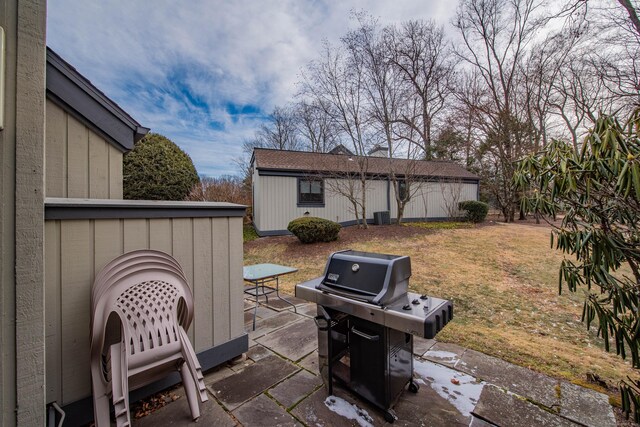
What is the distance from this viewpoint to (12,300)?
97 cm

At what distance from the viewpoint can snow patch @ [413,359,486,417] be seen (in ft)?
6.28

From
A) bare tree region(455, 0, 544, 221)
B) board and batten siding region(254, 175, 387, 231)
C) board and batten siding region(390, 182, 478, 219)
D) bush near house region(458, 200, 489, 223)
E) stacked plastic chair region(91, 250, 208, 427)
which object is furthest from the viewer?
board and batten siding region(390, 182, 478, 219)

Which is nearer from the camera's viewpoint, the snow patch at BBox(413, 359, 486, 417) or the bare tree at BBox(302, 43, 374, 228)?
the snow patch at BBox(413, 359, 486, 417)

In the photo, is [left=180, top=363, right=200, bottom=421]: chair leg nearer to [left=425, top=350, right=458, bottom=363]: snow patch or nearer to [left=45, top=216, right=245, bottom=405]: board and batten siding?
[left=45, top=216, right=245, bottom=405]: board and batten siding

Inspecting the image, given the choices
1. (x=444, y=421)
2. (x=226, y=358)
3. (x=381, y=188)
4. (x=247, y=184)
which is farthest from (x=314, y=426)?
(x=247, y=184)

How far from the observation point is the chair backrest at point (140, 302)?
1526 mm

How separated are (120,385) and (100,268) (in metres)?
0.79

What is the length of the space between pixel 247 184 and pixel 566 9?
46.2ft

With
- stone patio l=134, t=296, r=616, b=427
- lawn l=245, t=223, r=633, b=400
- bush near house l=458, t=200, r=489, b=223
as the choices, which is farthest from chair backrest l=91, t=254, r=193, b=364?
bush near house l=458, t=200, r=489, b=223

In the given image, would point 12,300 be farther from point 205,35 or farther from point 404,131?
point 404,131

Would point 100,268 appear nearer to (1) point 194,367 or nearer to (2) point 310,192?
(1) point 194,367

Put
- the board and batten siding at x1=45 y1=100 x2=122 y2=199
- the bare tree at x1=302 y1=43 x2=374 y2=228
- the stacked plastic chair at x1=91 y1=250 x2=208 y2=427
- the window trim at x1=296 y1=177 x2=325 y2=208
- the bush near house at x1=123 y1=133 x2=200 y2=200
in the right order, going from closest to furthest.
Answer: the stacked plastic chair at x1=91 y1=250 x2=208 y2=427 → the board and batten siding at x1=45 y1=100 x2=122 y2=199 → the bush near house at x1=123 y1=133 x2=200 y2=200 → the bare tree at x1=302 y1=43 x2=374 y2=228 → the window trim at x1=296 y1=177 x2=325 y2=208

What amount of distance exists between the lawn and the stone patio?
1.35 ft

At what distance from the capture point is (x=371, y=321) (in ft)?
5.65
